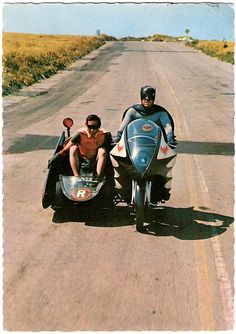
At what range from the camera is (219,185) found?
33.4 ft

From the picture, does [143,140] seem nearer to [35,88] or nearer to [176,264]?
[176,264]

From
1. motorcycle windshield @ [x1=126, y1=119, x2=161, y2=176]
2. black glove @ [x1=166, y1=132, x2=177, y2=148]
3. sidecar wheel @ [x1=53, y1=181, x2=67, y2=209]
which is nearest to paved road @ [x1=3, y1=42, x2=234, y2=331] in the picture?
sidecar wheel @ [x1=53, y1=181, x2=67, y2=209]

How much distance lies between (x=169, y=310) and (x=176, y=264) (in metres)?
1.21

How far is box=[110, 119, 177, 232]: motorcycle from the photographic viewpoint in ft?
23.5

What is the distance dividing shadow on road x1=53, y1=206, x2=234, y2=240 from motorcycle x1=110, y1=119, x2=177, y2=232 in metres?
0.41

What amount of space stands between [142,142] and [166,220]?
1.50 metres

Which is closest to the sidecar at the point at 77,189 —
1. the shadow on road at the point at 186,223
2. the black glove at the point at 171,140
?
the shadow on road at the point at 186,223

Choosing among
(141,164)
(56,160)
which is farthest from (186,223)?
(56,160)

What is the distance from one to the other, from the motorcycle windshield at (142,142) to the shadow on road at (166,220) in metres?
1.10

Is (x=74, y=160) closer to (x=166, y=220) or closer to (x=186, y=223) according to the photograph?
(x=166, y=220)

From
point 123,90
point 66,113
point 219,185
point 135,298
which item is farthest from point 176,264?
point 123,90

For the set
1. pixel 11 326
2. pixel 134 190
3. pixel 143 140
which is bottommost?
pixel 11 326

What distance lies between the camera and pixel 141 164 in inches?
280

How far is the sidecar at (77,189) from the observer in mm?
7652
